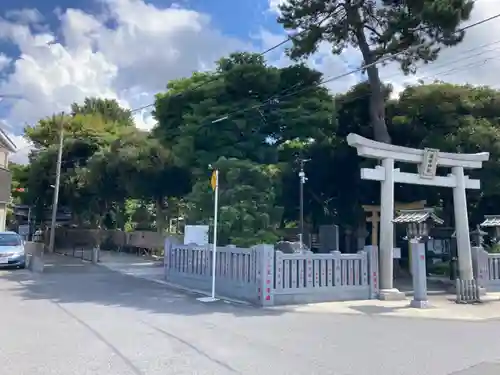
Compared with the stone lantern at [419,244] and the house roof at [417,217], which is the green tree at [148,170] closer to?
the house roof at [417,217]

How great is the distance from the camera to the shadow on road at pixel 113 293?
33.9 feet

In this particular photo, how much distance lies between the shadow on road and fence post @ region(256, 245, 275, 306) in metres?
0.45

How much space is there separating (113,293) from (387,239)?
7.48 meters

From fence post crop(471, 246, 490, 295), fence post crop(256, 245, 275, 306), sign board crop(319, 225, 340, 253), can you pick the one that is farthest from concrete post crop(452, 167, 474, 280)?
fence post crop(256, 245, 275, 306)

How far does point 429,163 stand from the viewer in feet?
45.4

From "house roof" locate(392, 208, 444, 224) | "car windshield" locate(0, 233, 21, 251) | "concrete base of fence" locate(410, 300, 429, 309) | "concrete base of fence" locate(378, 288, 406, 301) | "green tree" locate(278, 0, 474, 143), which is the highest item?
"green tree" locate(278, 0, 474, 143)

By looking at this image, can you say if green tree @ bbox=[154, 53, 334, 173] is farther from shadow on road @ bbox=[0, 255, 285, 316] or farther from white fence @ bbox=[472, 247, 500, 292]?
white fence @ bbox=[472, 247, 500, 292]

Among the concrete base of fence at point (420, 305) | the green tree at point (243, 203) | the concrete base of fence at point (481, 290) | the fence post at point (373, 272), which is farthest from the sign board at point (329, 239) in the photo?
the concrete base of fence at point (420, 305)

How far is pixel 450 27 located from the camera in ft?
52.6

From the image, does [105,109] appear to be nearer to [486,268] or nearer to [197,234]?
[197,234]

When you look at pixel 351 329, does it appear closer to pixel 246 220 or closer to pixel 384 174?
pixel 384 174

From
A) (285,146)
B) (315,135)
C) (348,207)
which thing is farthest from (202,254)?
(348,207)

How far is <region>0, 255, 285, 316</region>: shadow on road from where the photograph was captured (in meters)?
10.3

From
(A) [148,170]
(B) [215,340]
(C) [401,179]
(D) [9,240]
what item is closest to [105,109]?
(A) [148,170]
